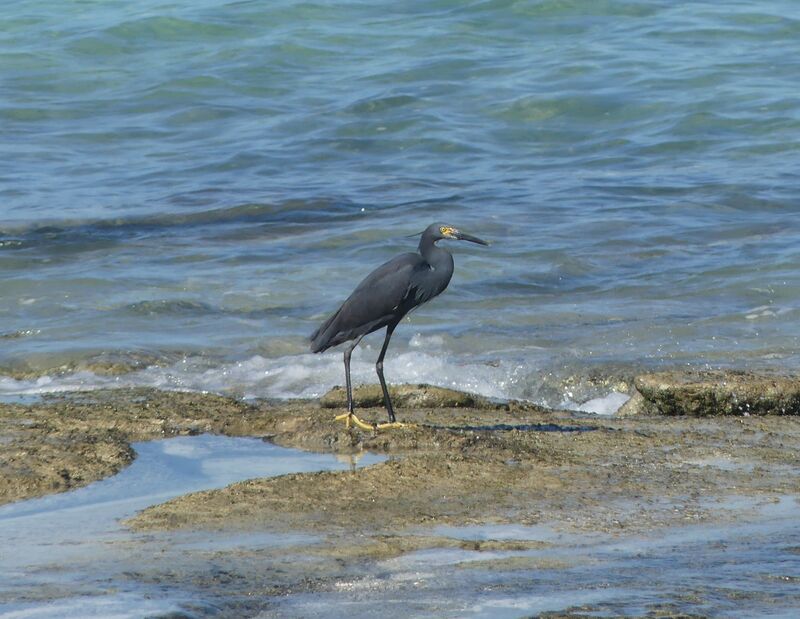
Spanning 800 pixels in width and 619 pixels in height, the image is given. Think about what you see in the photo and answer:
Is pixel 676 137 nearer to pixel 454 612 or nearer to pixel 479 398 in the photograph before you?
pixel 479 398

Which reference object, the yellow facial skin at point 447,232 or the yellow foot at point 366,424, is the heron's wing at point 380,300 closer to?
the yellow facial skin at point 447,232

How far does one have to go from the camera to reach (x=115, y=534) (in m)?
4.98

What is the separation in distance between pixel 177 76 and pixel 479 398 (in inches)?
572

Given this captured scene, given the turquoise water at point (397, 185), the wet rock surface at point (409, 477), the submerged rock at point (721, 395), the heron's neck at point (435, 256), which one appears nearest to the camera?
the wet rock surface at point (409, 477)

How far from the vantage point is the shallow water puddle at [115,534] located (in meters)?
4.10

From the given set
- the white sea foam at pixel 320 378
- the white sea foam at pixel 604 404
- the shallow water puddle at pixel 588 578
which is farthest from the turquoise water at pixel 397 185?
the shallow water puddle at pixel 588 578

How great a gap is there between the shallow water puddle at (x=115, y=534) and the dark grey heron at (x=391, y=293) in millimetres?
805

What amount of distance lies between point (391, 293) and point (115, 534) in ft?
8.07

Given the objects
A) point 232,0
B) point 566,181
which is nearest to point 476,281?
point 566,181

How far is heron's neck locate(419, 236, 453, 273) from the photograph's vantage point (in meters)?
7.23

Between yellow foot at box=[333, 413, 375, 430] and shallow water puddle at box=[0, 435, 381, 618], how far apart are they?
0.43m

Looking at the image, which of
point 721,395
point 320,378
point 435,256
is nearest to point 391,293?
point 435,256

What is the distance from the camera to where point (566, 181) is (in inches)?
603

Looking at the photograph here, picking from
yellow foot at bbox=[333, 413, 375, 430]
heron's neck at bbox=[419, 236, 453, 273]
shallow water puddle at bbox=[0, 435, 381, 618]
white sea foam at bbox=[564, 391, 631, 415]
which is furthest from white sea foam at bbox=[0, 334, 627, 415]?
shallow water puddle at bbox=[0, 435, 381, 618]
